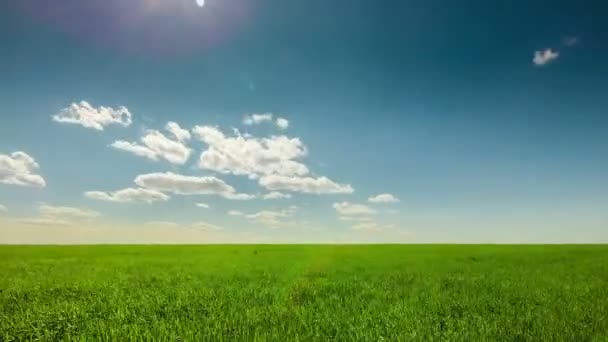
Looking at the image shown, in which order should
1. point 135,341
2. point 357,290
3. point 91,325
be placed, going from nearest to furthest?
point 135,341
point 91,325
point 357,290

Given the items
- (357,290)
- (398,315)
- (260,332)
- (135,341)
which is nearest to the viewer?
(135,341)

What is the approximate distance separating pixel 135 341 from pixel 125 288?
6212mm

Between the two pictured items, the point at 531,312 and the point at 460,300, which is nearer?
the point at 531,312

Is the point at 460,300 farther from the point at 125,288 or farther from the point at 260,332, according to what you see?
the point at 125,288

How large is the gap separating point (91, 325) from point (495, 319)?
7461mm

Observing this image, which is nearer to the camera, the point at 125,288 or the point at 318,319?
the point at 318,319

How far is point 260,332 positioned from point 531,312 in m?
5.56

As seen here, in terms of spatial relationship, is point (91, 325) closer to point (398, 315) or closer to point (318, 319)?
point (318, 319)

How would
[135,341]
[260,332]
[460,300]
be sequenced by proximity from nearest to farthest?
1. [135,341]
2. [260,332]
3. [460,300]

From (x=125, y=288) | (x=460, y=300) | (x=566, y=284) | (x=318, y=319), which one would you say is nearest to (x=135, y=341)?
(x=318, y=319)

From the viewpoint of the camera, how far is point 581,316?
7.45 metres

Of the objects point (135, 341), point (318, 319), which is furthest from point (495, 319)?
point (135, 341)

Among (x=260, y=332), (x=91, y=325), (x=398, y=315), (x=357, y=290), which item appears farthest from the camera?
(x=357, y=290)

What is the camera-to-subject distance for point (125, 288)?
445 inches
